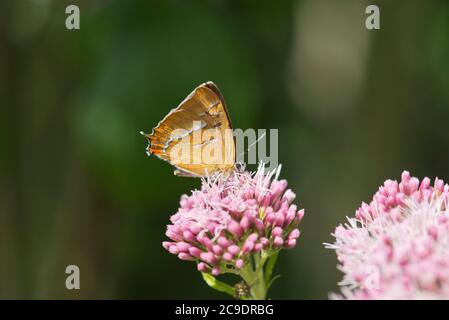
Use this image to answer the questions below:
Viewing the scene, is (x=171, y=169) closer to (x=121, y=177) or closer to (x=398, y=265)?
(x=121, y=177)

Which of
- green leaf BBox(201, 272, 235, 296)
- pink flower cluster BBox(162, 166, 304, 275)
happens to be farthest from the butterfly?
green leaf BBox(201, 272, 235, 296)

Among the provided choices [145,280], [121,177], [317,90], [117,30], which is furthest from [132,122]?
[317,90]

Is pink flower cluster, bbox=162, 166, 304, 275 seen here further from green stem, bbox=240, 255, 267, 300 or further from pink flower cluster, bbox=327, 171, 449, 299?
pink flower cluster, bbox=327, 171, 449, 299

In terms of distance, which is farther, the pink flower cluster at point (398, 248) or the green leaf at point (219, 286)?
the green leaf at point (219, 286)

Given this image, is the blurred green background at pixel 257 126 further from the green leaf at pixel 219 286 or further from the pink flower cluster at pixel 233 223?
the green leaf at pixel 219 286

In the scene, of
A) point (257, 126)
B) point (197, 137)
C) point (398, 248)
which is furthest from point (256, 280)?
point (257, 126)

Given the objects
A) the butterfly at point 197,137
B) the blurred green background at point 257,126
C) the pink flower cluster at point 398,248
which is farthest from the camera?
the blurred green background at point 257,126

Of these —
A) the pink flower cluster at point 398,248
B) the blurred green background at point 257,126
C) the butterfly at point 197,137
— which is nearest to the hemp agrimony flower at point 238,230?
the butterfly at point 197,137
